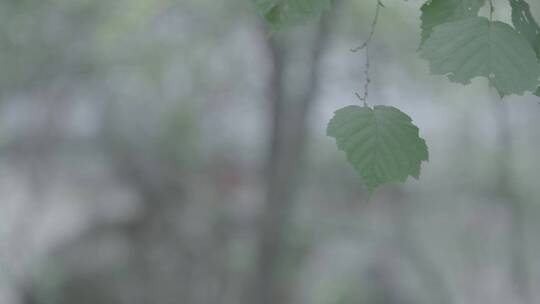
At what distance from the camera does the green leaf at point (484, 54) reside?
1.17m

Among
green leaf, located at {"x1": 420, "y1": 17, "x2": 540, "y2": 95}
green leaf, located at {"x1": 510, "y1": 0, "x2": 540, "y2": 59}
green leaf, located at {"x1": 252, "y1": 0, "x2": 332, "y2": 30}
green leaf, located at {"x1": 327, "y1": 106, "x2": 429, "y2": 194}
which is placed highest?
green leaf, located at {"x1": 510, "y1": 0, "x2": 540, "y2": 59}

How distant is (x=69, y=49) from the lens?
5137 millimetres

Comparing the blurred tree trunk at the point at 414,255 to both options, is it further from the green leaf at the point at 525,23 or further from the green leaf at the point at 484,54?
the green leaf at the point at 484,54

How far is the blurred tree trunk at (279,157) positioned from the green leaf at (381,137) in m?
3.38

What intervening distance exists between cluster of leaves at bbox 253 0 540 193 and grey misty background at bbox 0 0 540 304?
A: 3.15 m

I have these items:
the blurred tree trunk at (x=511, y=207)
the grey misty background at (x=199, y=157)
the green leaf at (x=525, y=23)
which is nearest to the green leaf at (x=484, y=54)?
the green leaf at (x=525, y=23)

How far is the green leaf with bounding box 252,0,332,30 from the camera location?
1.26 metres

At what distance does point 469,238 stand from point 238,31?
3.16 metres

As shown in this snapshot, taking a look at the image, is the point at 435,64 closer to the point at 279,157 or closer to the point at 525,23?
the point at 525,23

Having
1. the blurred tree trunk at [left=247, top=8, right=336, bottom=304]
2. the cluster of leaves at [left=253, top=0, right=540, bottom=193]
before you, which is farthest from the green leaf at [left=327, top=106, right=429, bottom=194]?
the blurred tree trunk at [left=247, top=8, right=336, bottom=304]

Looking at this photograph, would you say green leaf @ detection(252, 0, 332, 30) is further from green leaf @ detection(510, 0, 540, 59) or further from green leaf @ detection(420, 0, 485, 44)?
green leaf @ detection(510, 0, 540, 59)

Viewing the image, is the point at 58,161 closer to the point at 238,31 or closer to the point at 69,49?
the point at 69,49

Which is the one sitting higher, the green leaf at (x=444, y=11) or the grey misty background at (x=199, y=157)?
the grey misty background at (x=199, y=157)

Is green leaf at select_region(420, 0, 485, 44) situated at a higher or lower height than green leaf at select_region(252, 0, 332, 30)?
higher
